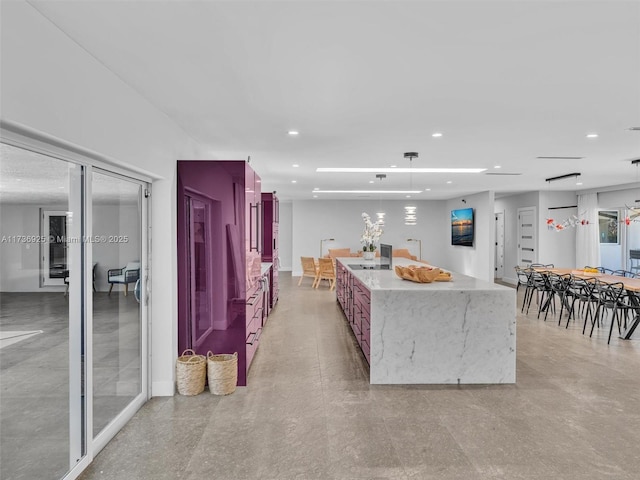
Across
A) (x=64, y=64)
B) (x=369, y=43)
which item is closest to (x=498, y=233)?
(x=369, y=43)

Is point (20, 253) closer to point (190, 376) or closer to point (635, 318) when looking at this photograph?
point (190, 376)

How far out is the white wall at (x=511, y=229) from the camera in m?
11.6

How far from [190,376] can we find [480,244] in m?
9.33

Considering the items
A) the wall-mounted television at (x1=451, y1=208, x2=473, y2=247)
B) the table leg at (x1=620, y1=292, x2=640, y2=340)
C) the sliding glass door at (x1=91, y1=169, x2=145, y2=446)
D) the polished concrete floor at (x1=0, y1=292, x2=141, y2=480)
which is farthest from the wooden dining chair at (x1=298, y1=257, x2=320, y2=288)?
the polished concrete floor at (x1=0, y1=292, x2=141, y2=480)

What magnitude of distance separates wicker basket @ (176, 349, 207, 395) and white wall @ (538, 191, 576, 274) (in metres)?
9.47

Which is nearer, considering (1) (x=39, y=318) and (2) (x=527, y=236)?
(1) (x=39, y=318)

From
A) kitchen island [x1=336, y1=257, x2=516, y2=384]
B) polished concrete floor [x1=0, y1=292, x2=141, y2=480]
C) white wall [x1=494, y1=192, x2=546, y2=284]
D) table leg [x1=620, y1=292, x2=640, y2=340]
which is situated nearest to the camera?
polished concrete floor [x1=0, y1=292, x2=141, y2=480]

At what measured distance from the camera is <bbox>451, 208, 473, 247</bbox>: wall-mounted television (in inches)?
467

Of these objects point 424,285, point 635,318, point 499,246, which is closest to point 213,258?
point 424,285

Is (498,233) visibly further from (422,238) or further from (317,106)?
(317,106)

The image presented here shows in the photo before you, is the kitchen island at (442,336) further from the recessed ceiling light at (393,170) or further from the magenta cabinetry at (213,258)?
the recessed ceiling light at (393,170)

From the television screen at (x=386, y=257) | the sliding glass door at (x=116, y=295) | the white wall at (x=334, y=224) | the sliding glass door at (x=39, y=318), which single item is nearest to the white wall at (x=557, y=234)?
the white wall at (x=334, y=224)

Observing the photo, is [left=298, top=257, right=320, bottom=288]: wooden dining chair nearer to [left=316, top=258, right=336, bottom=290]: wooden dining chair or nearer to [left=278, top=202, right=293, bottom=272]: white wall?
[left=316, top=258, right=336, bottom=290]: wooden dining chair

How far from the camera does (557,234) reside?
423 inches
